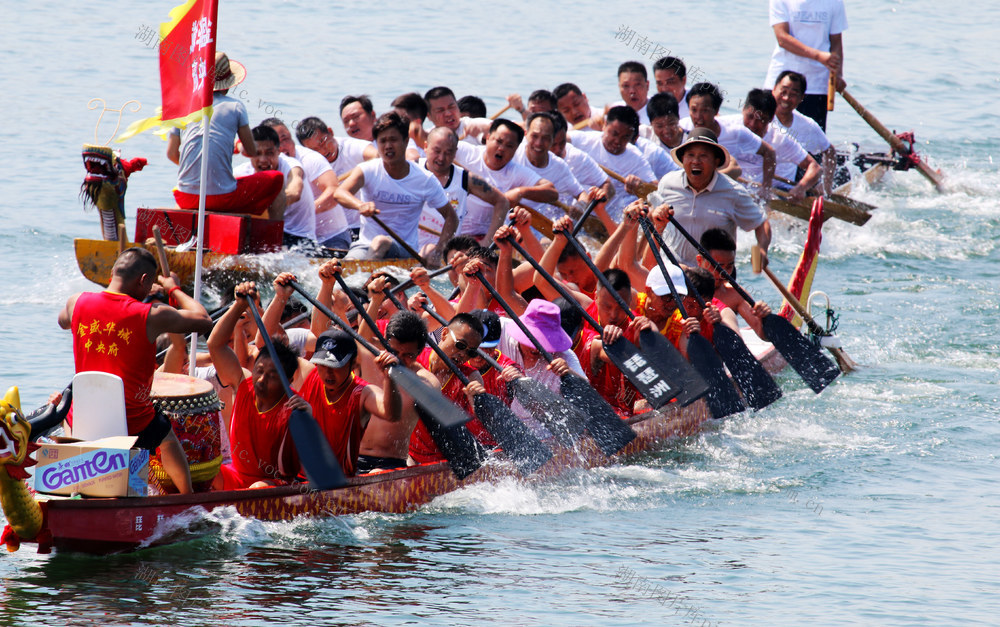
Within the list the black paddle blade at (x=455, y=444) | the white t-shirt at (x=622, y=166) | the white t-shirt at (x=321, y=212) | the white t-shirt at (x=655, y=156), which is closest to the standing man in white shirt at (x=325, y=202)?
the white t-shirt at (x=321, y=212)

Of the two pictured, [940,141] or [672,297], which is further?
[940,141]

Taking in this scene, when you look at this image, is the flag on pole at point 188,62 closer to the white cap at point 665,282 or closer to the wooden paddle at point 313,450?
the wooden paddle at point 313,450

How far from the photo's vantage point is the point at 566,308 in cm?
790

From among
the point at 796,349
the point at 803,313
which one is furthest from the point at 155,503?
the point at 803,313

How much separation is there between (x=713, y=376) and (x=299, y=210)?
4.68 meters

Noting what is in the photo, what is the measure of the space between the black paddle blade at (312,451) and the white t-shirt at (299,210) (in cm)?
551

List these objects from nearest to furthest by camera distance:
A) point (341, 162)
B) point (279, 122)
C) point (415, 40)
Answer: point (279, 122)
point (341, 162)
point (415, 40)

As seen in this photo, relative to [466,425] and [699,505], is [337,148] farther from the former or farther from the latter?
[699,505]

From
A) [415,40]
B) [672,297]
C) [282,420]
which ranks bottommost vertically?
[282,420]

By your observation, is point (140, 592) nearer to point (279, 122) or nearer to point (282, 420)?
point (282, 420)

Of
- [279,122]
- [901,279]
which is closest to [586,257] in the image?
[279,122]

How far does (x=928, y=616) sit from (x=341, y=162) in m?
7.86

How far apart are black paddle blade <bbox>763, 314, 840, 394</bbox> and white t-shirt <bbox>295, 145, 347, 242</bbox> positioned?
467cm

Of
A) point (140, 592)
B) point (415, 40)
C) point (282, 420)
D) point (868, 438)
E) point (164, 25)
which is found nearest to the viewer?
point (140, 592)
